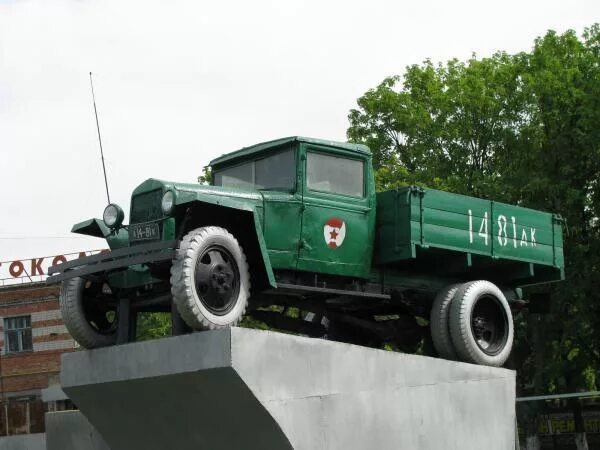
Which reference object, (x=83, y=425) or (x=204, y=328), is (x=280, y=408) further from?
(x=83, y=425)

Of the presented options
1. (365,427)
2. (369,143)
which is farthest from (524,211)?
(369,143)

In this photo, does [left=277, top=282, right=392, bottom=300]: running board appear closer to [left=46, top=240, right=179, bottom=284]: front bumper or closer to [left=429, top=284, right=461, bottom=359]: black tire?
[left=429, top=284, right=461, bottom=359]: black tire

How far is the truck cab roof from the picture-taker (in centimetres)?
1074

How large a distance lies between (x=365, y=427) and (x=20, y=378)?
27.8 m

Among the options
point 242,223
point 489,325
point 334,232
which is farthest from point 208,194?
point 489,325

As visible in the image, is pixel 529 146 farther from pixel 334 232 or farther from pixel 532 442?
pixel 334 232

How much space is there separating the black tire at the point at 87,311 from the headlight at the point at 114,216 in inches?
27.1

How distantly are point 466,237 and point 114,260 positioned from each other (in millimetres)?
3987

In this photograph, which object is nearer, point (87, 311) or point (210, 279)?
point (210, 279)

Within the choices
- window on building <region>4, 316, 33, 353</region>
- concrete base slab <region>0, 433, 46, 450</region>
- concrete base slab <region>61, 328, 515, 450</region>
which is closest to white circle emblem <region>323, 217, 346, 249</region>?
concrete base slab <region>61, 328, 515, 450</region>

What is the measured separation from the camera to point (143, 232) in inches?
392

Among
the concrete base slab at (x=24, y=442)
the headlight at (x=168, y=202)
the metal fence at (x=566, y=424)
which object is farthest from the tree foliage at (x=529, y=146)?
the headlight at (x=168, y=202)

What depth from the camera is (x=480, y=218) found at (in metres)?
11.9

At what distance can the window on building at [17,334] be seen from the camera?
36.3 meters
